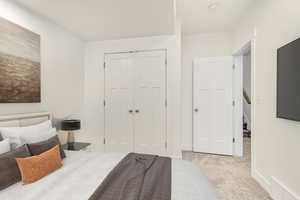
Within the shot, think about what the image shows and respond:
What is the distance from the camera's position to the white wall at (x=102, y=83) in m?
3.14

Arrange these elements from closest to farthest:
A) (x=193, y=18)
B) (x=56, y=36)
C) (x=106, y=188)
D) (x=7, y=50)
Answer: (x=106, y=188) → (x=7, y=50) → (x=56, y=36) → (x=193, y=18)

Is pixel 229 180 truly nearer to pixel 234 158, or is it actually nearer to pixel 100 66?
pixel 234 158

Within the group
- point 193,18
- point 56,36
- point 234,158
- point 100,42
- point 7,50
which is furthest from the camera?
point 100,42

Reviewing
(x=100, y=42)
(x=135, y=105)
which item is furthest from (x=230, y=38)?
(x=100, y=42)

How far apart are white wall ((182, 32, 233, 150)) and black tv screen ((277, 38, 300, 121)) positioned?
1.98 metres

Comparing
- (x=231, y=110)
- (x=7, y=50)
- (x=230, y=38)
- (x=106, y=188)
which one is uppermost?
(x=230, y=38)

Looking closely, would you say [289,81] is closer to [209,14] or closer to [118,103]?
[209,14]

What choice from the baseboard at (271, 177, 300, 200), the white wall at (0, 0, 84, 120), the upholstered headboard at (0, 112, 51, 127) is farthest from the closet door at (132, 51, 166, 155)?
the baseboard at (271, 177, 300, 200)

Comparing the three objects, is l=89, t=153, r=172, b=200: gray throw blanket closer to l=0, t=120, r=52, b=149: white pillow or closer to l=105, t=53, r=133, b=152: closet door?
l=0, t=120, r=52, b=149: white pillow

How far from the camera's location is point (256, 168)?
2402 mm

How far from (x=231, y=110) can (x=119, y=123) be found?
7.93 feet

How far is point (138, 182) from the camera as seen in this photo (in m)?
1.20

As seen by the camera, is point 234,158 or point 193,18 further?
point 234,158

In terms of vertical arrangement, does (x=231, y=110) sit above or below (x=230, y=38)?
below
